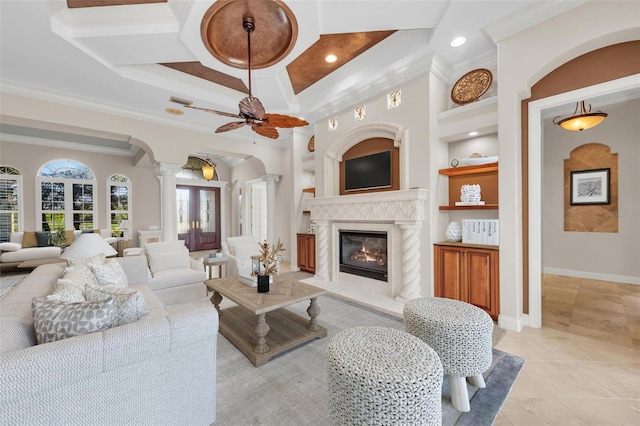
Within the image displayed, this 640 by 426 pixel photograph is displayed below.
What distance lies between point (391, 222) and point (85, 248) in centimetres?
369

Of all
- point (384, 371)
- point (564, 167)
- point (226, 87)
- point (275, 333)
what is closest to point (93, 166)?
point (226, 87)

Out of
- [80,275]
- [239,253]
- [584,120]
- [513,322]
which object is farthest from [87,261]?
[584,120]

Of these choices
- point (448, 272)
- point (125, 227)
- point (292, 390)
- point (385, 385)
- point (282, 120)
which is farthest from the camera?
point (125, 227)

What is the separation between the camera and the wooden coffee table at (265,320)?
2.27 meters

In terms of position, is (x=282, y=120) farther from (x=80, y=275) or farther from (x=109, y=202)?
(x=109, y=202)

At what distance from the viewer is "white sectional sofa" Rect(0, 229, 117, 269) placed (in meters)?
5.24

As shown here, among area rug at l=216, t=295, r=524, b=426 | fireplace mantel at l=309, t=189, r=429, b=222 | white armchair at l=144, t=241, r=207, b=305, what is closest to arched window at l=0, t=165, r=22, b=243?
white armchair at l=144, t=241, r=207, b=305

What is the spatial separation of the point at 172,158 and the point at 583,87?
6070mm

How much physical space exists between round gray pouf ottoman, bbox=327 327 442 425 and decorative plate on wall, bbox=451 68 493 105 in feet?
11.3

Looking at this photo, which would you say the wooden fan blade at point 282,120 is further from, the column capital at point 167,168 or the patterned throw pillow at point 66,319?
the column capital at point 167,168

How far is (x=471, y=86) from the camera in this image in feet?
11.5

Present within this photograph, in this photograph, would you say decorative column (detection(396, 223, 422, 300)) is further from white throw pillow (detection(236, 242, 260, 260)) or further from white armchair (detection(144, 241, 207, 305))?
white armchair (detection(144, 241, 207, 305))

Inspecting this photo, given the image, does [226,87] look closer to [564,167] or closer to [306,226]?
[306,226]

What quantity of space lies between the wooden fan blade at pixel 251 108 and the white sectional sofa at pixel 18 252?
6.24 m
